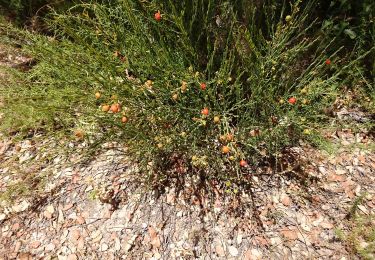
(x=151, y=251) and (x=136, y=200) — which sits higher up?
(x=136, y=200)

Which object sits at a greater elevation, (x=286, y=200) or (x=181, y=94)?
(x=181, y=94)

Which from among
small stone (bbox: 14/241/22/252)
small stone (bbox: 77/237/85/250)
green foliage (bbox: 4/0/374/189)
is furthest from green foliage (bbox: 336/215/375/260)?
small stone (bbox: 14/241/22/252)

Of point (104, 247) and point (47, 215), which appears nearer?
point (104, 247)

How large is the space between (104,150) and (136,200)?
1.49 ft

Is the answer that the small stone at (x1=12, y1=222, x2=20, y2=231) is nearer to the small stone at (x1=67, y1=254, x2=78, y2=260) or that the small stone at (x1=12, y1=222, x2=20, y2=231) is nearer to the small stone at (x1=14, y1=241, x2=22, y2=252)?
the small stone at (x1=14, y1=241, x2=22, y2=252)

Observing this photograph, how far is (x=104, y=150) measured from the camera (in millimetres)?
2377

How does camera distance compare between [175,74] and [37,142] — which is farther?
[37,142]

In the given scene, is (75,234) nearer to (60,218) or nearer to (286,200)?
(60,218)

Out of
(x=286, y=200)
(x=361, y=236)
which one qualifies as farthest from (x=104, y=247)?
(x=361, y=236)

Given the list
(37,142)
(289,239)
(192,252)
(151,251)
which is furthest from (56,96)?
(289,239)

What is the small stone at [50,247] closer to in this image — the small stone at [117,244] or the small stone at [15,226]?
the small stone at [15,226]

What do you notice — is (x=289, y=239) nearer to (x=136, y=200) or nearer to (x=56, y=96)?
(x=136, y=200)

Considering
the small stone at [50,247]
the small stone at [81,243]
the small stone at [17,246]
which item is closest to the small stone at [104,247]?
the small stone at [81,243]

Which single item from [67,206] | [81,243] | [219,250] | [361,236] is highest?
[361,236]
